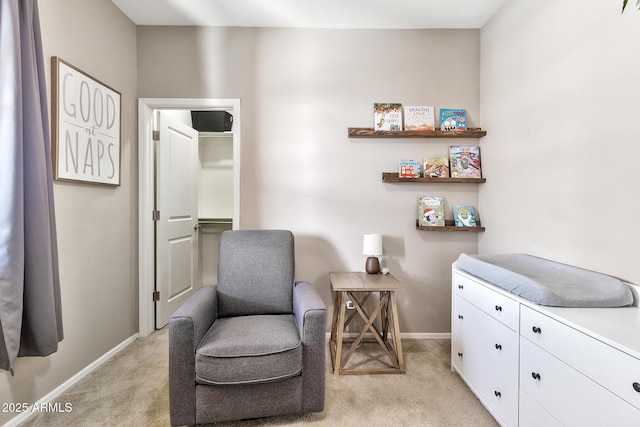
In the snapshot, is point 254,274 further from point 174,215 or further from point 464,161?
point 464,161

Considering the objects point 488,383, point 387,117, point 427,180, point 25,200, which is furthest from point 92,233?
point 488,383

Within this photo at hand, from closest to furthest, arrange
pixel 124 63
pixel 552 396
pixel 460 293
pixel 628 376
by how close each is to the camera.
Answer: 1. pixel 628 376
2. pixel 552 396
3. pixel 460 293
4. pixel 124 63

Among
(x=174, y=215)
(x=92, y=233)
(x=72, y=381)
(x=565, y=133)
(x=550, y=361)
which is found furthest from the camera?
(x=174, y=215)

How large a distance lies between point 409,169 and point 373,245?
0.72 meters

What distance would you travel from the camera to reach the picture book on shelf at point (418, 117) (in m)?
2.46

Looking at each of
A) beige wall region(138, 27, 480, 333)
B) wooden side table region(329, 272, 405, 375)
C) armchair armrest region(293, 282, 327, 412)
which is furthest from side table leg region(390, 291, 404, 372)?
armchair armrest region(293, 282, 327, 412)

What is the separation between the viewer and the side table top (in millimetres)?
1963

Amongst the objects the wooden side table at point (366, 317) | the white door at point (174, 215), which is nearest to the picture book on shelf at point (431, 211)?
the wooden side table at point (366, 317)

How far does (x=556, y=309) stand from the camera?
46.8 inches

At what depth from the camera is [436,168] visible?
2447 mm

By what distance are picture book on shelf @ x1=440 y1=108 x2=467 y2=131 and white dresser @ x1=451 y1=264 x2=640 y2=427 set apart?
1327 millimetres

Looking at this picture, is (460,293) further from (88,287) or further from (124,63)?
(124,63)

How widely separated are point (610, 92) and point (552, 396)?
1.40 m

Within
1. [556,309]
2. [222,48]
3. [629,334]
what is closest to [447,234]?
[556,309]
